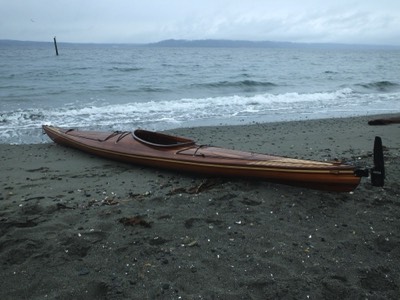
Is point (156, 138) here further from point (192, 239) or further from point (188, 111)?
point (188, 111)

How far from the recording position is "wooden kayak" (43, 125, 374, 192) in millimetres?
4117

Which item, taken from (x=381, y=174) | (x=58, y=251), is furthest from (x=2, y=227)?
(x=381, y=174)

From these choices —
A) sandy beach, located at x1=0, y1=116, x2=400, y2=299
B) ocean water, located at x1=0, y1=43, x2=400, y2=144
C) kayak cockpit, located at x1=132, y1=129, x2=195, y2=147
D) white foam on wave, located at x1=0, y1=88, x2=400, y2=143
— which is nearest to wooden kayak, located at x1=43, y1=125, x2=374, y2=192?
kayak cockpit, located at x1=132, y1=129, x2=195, y2=147

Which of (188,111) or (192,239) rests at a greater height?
(188,111)

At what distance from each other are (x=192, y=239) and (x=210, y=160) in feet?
5.67

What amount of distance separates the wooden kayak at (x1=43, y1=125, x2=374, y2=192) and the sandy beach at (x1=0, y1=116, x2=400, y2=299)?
5.9 inches

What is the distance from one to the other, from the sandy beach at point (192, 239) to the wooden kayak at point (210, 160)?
5.9 inches

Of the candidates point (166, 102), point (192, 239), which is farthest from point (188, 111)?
point (192, 239)

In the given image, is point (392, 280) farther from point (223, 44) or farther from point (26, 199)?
point (223, 44)

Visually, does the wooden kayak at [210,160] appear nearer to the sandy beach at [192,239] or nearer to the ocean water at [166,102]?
the sandy beach at [192,239]

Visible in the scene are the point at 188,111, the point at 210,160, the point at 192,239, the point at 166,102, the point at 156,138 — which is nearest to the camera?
the point at 192,239

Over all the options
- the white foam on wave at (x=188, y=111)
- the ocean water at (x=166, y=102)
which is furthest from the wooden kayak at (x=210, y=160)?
the white foam on wave at (x=188, y=111)

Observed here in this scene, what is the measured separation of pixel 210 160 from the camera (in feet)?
16.3

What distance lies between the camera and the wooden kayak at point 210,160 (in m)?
4.12
